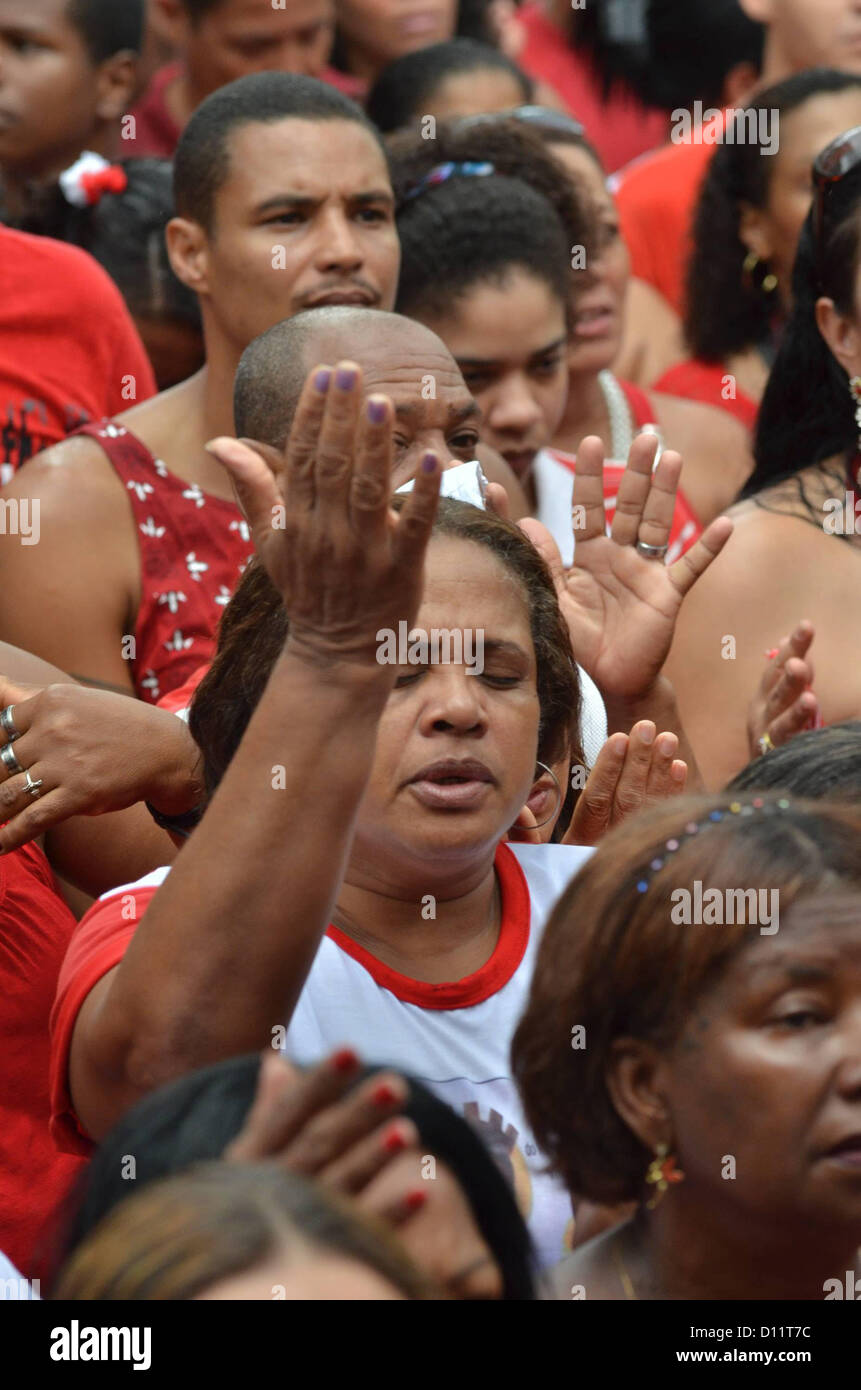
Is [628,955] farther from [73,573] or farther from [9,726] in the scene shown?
[73,573]

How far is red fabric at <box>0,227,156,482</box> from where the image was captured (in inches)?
137

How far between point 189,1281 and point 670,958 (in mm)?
661

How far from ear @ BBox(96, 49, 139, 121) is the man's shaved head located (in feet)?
5.57

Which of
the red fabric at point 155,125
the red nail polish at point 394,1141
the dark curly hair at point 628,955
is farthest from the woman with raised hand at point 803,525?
the red fabric at point 155,125

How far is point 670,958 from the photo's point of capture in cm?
170

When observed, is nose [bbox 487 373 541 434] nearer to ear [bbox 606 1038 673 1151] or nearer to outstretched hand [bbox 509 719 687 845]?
outstretched hand [bbox 509 719 687 845]

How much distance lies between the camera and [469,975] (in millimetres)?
2094

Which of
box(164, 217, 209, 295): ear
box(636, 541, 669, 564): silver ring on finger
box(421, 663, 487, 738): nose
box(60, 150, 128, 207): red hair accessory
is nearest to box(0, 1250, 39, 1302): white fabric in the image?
box(421, 663, 487, 738): nose

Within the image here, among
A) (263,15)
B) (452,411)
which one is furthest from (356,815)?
(263,15)

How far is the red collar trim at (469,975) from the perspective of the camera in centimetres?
203

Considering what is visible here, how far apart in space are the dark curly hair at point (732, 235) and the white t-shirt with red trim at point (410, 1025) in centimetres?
274

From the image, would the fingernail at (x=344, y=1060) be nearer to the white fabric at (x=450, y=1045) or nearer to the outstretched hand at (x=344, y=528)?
the outstretched hand at (x=344, y=528)

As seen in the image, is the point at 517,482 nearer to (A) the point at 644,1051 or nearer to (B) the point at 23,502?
(B) the point at 23,502
